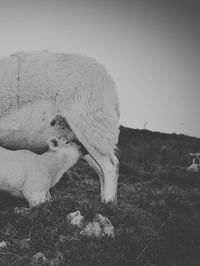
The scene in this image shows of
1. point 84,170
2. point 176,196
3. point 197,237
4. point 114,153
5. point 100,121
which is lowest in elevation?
point 84,170

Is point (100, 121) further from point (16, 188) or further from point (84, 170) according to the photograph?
point (84, 170)

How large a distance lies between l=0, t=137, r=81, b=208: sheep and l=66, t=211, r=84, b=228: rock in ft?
1.80

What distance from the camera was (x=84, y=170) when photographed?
8.97 m

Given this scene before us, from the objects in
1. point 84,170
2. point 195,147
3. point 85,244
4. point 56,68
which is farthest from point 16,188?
point 195,147

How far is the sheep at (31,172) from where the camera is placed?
168 inches

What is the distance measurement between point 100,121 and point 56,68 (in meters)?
1.08

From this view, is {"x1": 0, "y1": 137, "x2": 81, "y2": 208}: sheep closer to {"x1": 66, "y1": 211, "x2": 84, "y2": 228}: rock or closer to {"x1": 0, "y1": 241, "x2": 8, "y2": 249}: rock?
{"x1": 66, "y1": 211, "x2": 84, "y2": 228}: rock

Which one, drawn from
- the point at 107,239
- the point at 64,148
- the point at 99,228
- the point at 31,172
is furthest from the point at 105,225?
the point at 64,148

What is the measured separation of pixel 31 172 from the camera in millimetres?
4383

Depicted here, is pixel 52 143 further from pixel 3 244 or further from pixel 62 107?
pixel 3 244

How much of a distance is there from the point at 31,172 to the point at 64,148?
695mm

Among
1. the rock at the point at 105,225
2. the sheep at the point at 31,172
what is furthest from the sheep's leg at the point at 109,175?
the rock at the point at 105,225

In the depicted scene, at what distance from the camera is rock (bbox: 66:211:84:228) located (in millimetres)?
3590

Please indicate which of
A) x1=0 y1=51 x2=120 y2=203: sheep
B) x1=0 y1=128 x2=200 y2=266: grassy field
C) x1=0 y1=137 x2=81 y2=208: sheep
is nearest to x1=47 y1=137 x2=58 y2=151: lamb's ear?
x1=0 y1=137 x2=81 y2=208: sheep
